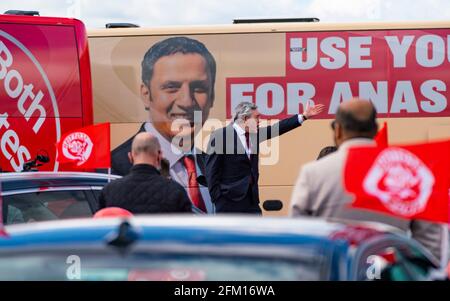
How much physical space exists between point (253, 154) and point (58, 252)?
7.14 m

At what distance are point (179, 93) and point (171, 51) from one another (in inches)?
22.6

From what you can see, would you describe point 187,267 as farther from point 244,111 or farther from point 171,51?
point 171,51

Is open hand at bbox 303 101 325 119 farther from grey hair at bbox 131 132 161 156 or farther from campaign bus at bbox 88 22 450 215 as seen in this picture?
grey hair at bbox 131 132 161 156

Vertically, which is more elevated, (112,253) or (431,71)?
(431,71)

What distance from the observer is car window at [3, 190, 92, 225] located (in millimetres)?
7383

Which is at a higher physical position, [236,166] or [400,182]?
[400,182]

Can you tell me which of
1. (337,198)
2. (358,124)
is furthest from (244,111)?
(337,198)

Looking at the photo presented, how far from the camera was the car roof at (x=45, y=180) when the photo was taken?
7484 mm

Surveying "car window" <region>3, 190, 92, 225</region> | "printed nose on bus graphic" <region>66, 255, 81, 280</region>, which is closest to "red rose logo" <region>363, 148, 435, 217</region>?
"printed nose on bus graphic" <region>66, 255, 81, 280</region>

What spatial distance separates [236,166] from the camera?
34.8 ft

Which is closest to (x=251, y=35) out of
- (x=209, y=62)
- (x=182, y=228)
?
(x=209, y=62)

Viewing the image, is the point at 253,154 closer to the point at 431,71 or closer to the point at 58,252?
the point at 431,71

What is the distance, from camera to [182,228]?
3.76 meters
